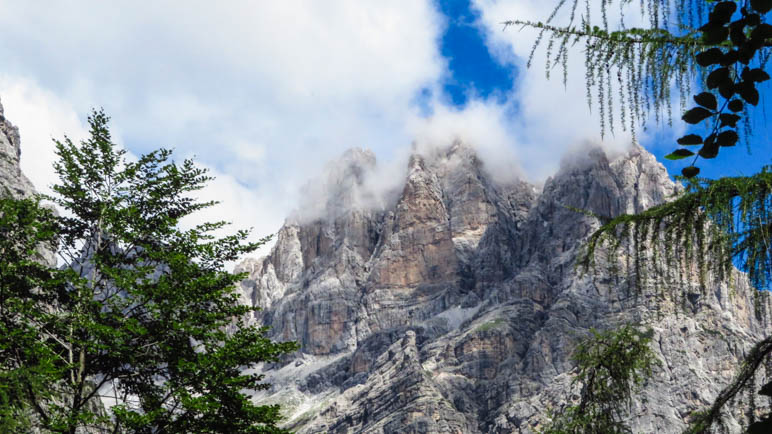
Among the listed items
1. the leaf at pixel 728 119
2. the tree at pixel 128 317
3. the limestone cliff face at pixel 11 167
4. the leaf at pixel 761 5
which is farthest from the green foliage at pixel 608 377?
the limestone cliff face at pixel 11 167

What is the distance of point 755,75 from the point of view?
3.99 meters

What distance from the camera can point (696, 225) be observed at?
543 centimetres

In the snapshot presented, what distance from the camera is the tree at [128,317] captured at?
1461 centimetres

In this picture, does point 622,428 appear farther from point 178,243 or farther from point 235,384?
point 178,243

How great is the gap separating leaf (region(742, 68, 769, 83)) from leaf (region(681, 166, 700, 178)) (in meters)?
0.70

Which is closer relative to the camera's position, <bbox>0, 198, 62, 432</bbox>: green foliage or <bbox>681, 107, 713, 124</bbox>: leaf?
<bbox>681, 107, 713, 124</bbox>: leaf

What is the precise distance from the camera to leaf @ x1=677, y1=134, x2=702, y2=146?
4113 mm

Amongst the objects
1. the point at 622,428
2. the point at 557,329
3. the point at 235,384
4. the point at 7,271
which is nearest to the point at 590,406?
the point at 622,428

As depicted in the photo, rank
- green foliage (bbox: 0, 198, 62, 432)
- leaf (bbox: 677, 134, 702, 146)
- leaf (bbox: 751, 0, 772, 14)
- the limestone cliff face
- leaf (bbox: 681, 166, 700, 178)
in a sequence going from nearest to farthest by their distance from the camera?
1. leaf (bbox: 751, 0, 772, 14)
2. leaf (bbox: 677, 134, 702, 146)
3. leaf (bbox: 681, 166, 700, 178)
4. green foliage (bbox: 0, 198, 62, 432)
5. the limestone cliff face

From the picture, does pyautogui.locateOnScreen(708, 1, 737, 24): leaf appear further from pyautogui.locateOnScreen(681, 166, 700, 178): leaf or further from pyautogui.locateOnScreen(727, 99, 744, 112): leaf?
pyautogui.locateOnScreen(681, 166, 700, 178): leaf

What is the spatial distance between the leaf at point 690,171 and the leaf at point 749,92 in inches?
24.3

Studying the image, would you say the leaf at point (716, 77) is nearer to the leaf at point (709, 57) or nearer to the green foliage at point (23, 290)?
the leaf at point (709, 57)

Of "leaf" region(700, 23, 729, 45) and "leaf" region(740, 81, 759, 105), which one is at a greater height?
"leaf" region(700, 23, 729, 45)

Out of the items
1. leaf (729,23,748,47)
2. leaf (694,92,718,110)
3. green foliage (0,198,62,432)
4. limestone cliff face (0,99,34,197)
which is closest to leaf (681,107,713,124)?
leaf (694,92,718,110)
